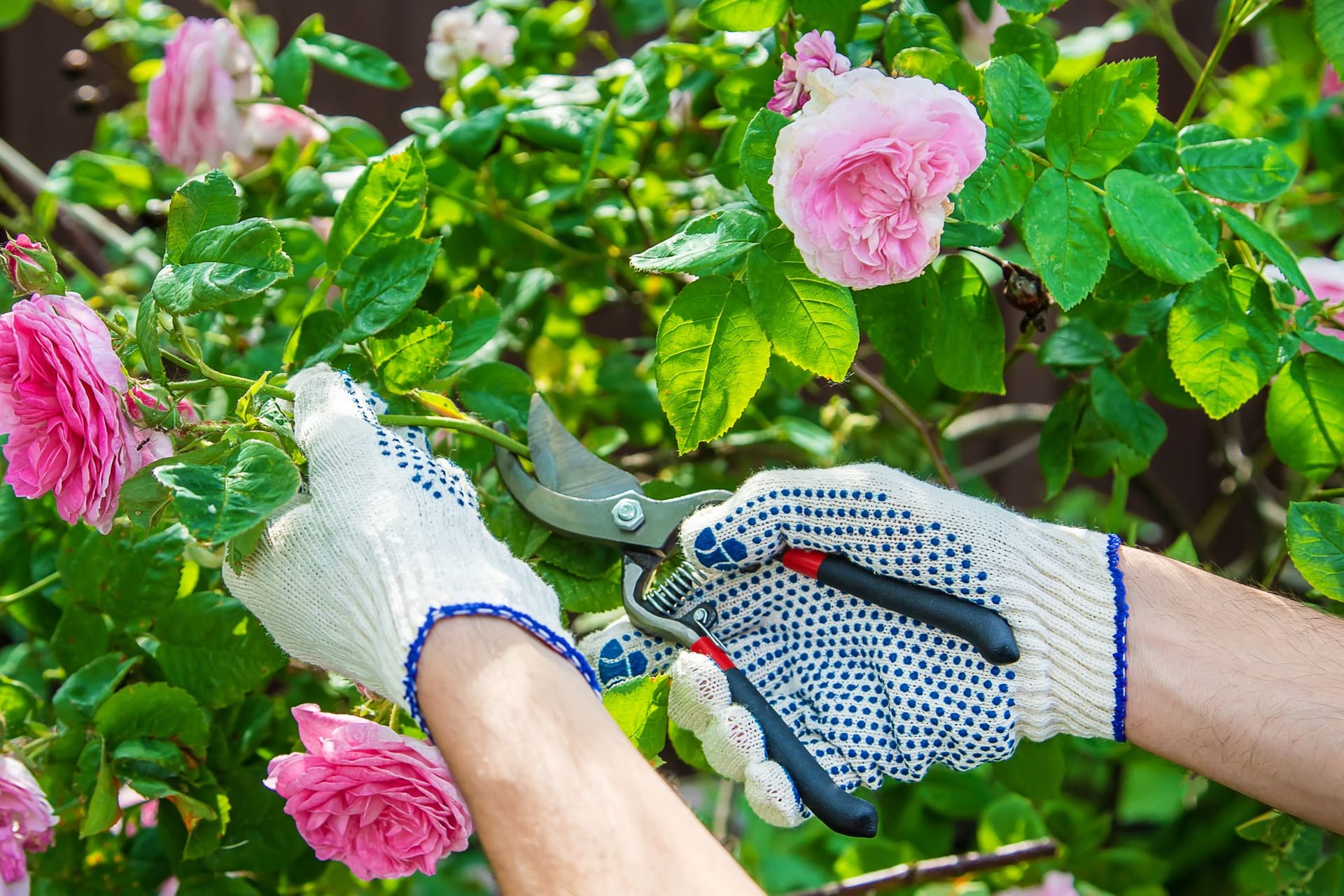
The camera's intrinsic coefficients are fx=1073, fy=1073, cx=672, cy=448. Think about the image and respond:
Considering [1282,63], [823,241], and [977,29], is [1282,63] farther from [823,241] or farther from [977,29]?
[823,241]

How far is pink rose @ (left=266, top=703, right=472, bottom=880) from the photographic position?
103 cm

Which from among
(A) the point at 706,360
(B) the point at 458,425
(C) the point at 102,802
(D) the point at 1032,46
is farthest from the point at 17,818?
(D) the point at 1032,46

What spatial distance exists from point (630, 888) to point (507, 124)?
42.8 inches

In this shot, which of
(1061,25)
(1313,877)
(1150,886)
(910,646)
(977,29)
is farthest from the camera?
(1061,25)

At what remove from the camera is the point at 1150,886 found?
73.2 inches

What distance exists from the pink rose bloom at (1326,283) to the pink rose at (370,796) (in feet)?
3.65

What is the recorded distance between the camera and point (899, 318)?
1.27 meters

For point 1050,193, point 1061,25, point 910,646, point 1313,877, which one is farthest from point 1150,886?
point 1061,25

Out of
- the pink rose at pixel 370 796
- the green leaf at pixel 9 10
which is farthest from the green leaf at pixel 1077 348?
the green leaf at pixel 9 10

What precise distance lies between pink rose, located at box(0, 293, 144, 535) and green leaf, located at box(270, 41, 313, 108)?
67 centimetres

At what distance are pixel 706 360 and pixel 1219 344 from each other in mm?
582

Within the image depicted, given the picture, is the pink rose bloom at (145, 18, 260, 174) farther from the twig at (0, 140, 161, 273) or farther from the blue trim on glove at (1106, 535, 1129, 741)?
the blue trim on glove at (1106, 535, 1129, 741)

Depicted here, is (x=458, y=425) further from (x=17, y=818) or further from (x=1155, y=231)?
(x=1155, y=231)

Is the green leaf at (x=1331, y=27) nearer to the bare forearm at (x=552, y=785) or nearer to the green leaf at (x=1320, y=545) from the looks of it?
the green leaf at (x=1320, y=545)
